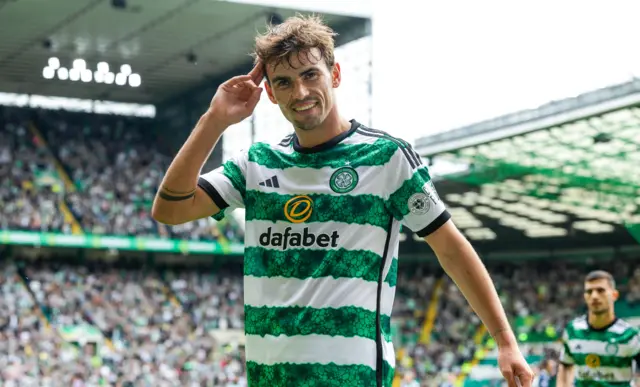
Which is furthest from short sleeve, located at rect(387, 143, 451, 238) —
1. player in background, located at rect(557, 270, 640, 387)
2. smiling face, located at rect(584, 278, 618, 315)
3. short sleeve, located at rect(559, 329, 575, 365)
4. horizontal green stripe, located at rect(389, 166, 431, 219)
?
short sleeve, located at rect(559, 329, 575, 365)

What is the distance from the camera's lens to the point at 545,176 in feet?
83.0

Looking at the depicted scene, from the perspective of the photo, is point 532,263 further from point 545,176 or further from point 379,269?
point 379,269

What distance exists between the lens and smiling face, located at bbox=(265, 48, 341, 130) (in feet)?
9.31

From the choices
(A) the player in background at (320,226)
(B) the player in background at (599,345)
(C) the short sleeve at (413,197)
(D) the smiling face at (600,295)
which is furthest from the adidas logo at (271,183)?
(D) the smiling face at (600,295)

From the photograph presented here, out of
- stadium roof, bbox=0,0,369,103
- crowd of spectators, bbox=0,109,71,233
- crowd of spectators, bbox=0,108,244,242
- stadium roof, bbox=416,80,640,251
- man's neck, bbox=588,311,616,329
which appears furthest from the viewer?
crowd of spectators, bbox=0,108,244,242

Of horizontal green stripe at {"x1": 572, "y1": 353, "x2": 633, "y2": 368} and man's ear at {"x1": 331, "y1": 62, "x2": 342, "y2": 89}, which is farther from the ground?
man's ear at {"x1": 331, "y1": 62, "x2": 342, "y2": 89}

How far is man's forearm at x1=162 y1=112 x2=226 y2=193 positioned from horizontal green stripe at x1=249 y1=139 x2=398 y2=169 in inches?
8.1

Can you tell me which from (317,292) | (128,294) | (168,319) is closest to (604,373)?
(317,292)

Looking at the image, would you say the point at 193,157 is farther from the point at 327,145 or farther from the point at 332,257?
the point at 332,257

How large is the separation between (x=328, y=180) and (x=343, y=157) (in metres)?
0.08

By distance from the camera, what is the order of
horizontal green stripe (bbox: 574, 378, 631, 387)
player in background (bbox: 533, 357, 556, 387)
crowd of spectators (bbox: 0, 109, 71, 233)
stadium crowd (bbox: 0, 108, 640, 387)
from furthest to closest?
crowd of spectators (bbox: 0, 109, 71, 233) < stadium crowd (bbox: 0, 108, 640, 387) < player in background (bbox: 533, 357, 556, 387) < horizontal green stripe (bbox: 574, 378, 631, 387)

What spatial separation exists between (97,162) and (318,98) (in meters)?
29.6

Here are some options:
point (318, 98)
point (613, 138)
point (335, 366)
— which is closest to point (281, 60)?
point (318, 98)

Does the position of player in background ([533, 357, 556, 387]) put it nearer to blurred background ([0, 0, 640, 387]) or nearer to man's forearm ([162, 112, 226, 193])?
blurred background ([0, 0, 640, 387])
